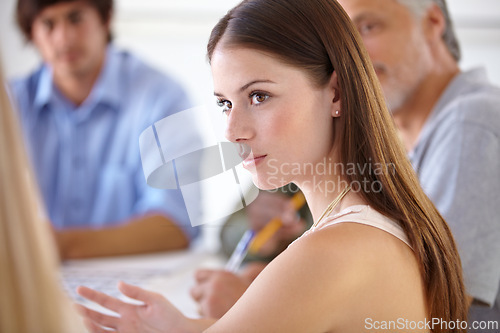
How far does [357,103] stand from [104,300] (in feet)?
→ 1.11

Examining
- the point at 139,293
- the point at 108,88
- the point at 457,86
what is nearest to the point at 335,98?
the point at 139,293

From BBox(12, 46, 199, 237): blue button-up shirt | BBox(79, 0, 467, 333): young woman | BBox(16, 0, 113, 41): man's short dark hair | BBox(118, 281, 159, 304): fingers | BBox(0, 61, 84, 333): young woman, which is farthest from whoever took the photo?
BBox(12, 46, 199, 237): blue button-up shirt

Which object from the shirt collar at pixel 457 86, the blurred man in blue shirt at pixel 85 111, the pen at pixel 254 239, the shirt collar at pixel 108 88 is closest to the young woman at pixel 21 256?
the pen at pixel 254 239

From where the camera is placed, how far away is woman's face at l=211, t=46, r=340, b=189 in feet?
1.71

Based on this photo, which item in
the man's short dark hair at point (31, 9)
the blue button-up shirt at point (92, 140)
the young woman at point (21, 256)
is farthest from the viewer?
the blue button-up shirt at point (92, 140)

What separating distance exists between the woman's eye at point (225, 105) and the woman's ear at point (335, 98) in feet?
0.32

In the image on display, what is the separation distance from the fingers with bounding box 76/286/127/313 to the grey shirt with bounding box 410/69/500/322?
1.32 ft

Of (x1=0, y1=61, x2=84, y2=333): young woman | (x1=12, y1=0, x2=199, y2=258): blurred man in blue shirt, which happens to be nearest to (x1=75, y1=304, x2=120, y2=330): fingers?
(x1=0, y1=61, x2=84, y2=333): young woman

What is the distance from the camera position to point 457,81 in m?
0.97

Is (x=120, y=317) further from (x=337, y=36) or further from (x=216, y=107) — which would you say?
(x=337, y=36)

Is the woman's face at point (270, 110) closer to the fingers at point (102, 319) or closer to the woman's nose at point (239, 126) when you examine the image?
the woman's nose at point (239, 126)

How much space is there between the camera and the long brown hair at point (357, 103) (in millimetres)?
525

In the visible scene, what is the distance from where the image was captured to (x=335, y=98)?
0.56m

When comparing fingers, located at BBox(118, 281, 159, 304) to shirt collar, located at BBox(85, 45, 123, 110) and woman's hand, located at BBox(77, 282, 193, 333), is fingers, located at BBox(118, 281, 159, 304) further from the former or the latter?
shirt collar, located at BBox(85, 45, 123, 110)
